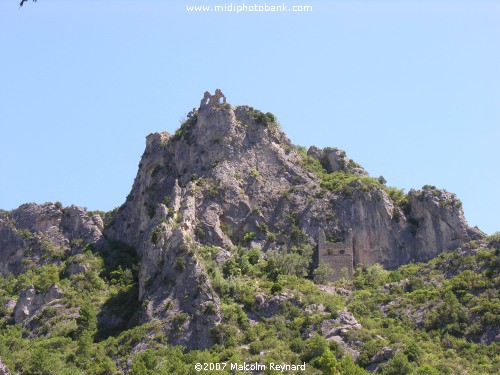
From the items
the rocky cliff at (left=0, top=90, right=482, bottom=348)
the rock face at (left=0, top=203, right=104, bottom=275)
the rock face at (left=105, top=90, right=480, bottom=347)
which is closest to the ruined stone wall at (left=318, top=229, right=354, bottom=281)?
the rocky cliff at (left=0, top=90, right=482, bottom=348)

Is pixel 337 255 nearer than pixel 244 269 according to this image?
No

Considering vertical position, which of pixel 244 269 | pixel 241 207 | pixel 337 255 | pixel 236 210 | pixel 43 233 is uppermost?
pixel 241 207

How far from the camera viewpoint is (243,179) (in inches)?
4503

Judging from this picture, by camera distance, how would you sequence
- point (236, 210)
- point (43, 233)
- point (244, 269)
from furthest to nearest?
point (43, 233), point (236, 210), point (244, 269)

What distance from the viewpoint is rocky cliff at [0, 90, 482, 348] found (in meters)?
107

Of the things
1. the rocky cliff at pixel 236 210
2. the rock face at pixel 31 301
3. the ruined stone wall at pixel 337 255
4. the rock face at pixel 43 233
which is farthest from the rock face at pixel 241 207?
the rock face at pixel 31 301

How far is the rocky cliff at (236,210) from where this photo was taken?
107188 mm

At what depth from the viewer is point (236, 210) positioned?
365 ft

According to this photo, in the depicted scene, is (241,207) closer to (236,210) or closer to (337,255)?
(236,210)

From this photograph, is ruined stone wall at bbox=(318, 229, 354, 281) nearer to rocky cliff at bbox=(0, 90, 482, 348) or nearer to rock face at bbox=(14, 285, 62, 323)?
rocky cliff at bbox=(0, 90, 482, 348)

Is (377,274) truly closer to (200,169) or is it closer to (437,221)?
(437,221)

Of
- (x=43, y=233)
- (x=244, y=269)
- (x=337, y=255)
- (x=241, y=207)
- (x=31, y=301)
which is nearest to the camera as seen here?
(x=31, y=301)

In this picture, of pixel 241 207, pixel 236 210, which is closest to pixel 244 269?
pixel 236 210

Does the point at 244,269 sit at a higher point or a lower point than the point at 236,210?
lower
